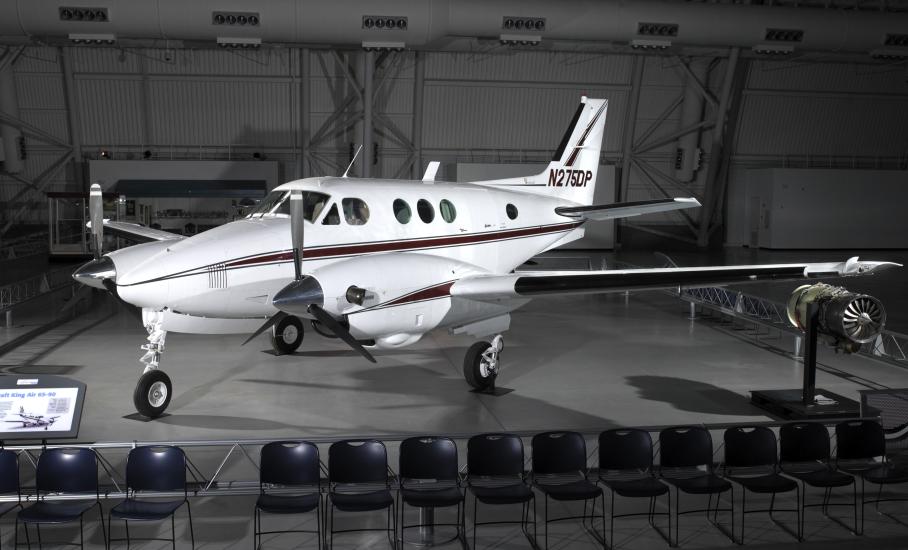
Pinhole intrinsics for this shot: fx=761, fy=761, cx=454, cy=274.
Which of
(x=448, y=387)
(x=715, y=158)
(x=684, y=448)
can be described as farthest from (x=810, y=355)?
(x=715, y=158)

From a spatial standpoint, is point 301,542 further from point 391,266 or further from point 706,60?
point 706,60

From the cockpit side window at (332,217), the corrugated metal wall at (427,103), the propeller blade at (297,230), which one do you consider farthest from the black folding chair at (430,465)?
the corrugated metal wall at (427,103)

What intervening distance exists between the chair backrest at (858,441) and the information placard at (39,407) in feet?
27.6

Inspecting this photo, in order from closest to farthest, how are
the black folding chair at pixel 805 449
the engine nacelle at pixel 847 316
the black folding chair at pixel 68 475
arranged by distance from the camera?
1. the black folding chair at pixel 68 475
2. the black folding chair at pixel 805 449
3. the engine nacelle at pixel 847 316

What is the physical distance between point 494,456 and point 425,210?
6.50 m

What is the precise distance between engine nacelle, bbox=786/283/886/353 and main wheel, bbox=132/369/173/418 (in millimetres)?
9600

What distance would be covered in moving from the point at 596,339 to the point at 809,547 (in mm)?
10124

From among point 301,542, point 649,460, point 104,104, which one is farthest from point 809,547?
point 104,104

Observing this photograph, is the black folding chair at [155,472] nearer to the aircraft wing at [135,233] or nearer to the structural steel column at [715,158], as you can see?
the aircraft wing at [135,233]

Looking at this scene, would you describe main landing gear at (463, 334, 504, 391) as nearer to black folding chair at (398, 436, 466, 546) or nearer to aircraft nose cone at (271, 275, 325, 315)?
aircraft nose cone at (271, 275, 325, 315)

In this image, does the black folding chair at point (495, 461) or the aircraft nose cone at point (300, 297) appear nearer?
the black folding chair at point (495, 461)

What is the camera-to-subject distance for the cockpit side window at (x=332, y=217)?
1222 centimetres

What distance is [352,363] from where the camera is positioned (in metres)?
14.7

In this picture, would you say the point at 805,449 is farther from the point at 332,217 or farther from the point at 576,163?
the point at 576,163
